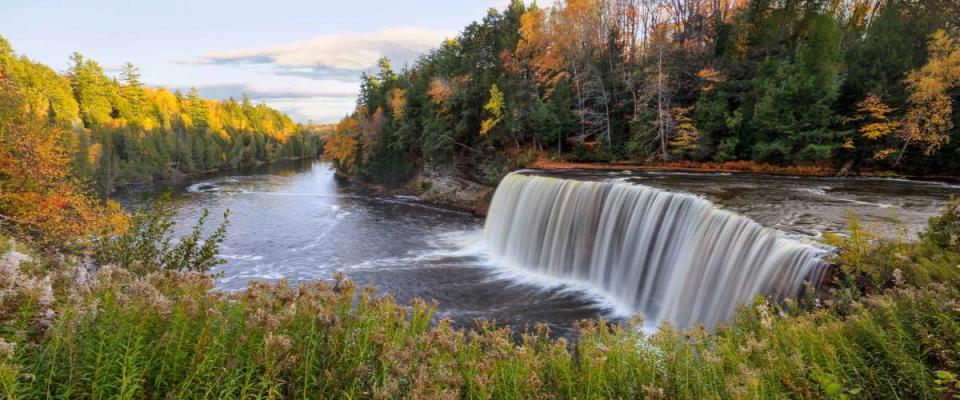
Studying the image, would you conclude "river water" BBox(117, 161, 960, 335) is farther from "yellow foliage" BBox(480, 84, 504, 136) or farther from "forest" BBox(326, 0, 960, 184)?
"yellow foliage" BBox(480, 84, 504, 136)

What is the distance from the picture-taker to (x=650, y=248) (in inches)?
553

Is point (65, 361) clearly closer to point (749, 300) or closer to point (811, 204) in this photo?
point (749, 300)

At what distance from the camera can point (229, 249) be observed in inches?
865

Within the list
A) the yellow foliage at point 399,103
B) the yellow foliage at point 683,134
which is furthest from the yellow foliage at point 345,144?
the yellow foliage at point 683,134

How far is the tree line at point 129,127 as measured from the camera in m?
49.9

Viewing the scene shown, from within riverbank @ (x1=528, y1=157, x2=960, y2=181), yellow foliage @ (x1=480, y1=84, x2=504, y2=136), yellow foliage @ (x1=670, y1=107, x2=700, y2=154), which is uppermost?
yellow foliage @ (x1=480, y1=84, x2=504, y2=136)

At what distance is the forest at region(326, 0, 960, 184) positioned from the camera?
2111 centimetres

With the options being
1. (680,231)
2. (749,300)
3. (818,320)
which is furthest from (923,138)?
(818,320)

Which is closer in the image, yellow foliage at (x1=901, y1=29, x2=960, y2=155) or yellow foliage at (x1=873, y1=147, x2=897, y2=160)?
yellow foliage at (x1=901, y1=29, x2=960, y2=155)

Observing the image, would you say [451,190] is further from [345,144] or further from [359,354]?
[359,354]

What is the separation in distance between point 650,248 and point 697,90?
57.4ft

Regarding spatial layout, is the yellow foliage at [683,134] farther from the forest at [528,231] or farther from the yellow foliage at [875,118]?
the yellow foliage at [875,118]

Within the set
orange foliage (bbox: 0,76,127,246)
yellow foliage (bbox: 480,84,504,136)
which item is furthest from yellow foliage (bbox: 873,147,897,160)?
orange foliage (bbox: 0,76,127,246)

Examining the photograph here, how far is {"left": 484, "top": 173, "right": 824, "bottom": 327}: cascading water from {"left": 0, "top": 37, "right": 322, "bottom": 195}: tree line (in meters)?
34.0
